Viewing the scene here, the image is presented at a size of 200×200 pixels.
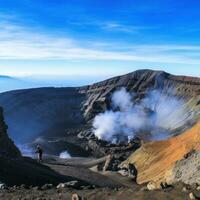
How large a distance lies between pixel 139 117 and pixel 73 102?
940 inches

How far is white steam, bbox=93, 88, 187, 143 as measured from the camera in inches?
4505

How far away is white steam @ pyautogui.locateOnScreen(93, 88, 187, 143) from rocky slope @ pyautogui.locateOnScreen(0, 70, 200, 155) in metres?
1.51

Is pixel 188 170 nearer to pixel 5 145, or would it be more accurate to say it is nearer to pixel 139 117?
pixel 5 145

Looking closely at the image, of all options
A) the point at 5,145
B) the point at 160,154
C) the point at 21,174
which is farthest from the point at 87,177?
the point at 160,154

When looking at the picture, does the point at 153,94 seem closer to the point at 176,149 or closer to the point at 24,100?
the point at 24,100

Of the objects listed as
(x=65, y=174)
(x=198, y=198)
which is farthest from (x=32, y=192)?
(x=65, y=174)

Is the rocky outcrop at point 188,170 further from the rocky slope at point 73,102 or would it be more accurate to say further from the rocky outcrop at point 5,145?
the rocky slope at point 73,102

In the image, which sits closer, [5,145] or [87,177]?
[5,145]

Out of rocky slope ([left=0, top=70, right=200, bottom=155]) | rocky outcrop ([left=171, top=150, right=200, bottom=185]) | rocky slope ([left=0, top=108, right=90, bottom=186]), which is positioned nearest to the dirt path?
rocky slope ([left=0, top=108, right=90, bottom=186])

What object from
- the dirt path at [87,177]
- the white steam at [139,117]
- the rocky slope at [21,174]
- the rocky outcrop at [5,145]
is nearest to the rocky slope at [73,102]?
the white steam at [139,117]

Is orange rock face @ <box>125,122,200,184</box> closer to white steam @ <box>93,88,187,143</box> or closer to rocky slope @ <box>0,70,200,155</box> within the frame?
white steam @ <box>93,88,187,143</box>

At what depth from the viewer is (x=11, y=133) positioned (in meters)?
124

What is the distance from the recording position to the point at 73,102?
144 meters

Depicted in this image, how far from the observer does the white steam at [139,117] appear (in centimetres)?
11444
